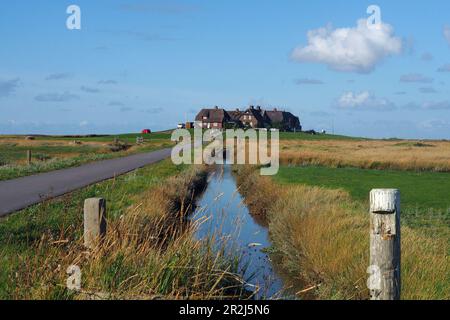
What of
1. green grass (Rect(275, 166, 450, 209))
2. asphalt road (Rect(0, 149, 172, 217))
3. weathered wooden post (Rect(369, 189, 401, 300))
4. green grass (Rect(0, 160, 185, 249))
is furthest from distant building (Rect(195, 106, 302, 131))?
weathered wooden post (Rect(369, 189, 401, 300))

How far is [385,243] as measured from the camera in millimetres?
6316

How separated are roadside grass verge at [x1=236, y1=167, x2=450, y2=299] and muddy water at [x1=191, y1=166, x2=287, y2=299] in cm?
63

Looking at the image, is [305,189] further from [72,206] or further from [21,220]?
[21,220]

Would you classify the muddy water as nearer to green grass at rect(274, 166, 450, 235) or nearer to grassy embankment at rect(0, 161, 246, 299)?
grassy embankment at rect(0, 161, 246, 299)

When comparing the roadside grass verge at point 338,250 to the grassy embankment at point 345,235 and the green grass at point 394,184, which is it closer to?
the grassy embankment at point 345,235

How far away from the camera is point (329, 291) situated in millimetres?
10781

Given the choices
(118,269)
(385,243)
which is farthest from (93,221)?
(385,243)

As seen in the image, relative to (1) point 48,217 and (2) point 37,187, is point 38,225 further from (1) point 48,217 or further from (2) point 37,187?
(2) point 37,187

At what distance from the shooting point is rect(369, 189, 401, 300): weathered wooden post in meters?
6.17

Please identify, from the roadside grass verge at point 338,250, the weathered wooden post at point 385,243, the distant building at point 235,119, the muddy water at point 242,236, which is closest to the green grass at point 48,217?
the muddy water at point 242,236

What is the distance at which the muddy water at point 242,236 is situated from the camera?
387 inches
